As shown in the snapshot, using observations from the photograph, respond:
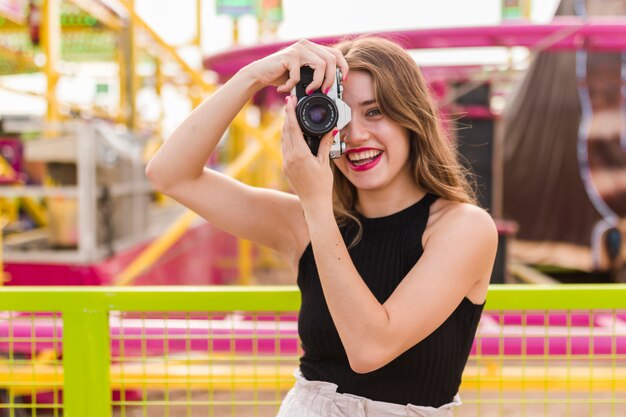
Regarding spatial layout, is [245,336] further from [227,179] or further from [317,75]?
[317,75]

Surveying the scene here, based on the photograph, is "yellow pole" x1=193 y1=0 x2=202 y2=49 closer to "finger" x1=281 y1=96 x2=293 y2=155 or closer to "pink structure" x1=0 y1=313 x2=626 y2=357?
"pink structure" x1=0 y1=313 x2=626 y2=357

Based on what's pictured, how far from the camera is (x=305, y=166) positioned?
119 centimetres

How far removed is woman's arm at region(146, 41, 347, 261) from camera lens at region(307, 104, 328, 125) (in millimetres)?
178

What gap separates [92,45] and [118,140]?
9.26m

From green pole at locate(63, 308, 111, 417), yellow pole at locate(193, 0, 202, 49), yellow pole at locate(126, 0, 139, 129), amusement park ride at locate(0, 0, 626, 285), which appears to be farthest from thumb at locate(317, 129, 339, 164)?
yellow pole at locate(193, 0, 202, 49)

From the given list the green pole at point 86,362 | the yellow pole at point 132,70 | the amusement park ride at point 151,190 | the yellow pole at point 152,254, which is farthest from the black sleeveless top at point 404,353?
the yellow pole at point 132,70

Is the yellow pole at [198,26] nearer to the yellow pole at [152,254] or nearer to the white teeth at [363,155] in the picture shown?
the yellow pole at [152,254]

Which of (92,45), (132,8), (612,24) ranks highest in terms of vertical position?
(92,45)

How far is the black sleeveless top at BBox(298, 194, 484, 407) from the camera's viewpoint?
1332 mm

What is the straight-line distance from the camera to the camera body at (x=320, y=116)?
3.95 feet

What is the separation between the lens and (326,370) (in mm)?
1401

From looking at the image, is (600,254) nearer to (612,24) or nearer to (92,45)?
(612,24)

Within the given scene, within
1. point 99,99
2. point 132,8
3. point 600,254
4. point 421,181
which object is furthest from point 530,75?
point 99,99

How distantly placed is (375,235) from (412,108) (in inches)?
11.2
